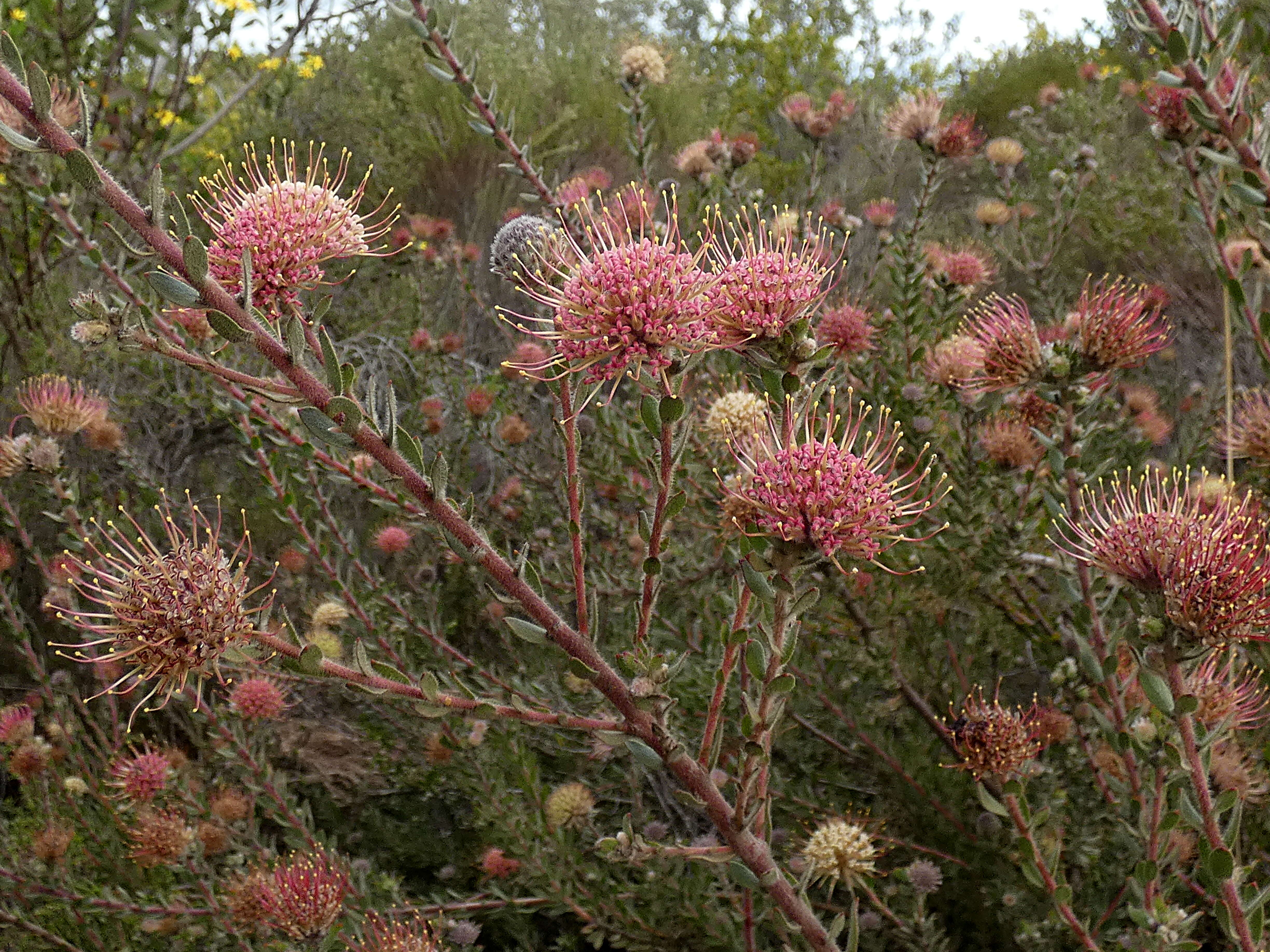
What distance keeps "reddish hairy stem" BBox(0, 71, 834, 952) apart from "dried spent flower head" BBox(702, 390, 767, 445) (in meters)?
0.84

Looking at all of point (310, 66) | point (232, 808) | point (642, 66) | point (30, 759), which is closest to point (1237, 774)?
point (232, 808)

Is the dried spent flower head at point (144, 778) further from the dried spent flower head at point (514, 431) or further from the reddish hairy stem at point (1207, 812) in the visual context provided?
the reddish hairy stem at point (1207, 812)

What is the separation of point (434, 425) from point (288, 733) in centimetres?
153

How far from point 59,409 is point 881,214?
10.5 ft

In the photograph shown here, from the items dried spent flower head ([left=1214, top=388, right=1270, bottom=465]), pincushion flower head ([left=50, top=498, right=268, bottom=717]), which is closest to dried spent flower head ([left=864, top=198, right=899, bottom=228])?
dried spent flower head ([left=1214, top=388, right=1270, bottom=465])

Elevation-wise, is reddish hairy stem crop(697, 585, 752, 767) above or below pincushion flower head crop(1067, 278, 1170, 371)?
below

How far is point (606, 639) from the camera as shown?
3375 mm

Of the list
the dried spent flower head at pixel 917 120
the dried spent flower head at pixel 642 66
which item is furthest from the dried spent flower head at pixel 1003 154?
the dried spent flower head at pixel 642 66

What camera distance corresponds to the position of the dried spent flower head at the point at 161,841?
2.47m

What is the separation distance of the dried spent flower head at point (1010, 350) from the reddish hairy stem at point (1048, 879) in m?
0.89

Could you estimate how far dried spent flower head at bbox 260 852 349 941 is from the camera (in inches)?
77.5

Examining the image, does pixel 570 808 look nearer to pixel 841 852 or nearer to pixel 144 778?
pixel 841 852

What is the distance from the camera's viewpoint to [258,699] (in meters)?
2.64

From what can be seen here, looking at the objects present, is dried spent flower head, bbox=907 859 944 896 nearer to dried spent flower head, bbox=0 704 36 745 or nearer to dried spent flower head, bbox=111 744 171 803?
dried spent flower head, bbox=111 744 171 803
